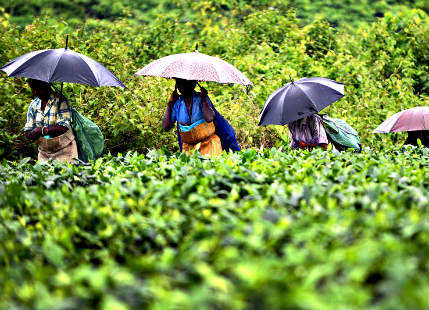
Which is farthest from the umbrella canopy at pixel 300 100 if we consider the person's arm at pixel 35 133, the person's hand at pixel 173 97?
the person's arm at pixel 35 133

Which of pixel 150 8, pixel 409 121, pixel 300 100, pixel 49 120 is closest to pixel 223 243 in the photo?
pixel 300 100

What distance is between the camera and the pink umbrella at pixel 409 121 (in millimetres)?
6824

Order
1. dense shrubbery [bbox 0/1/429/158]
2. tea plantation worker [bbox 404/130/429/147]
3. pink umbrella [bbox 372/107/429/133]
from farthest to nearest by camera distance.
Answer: tea plantation worker [bbox 404/130/429/147]
dense shrubbery [bbox 0/1/429/158]
pink umbrella [bbox 372/107/429/133]

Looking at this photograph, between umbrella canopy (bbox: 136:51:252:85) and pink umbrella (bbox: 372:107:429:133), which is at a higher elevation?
umbrella canopy (bbox: 136:51:252:85)

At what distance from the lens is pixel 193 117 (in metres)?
5.45

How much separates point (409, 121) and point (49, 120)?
4677 millimetres

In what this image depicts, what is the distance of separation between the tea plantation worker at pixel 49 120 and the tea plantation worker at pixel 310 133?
253 centimetres

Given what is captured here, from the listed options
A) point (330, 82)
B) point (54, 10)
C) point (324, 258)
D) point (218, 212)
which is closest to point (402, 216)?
point (324, 258)

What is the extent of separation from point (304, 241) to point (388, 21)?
1131cm

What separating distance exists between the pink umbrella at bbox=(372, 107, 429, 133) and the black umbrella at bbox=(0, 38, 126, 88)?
12.8ft

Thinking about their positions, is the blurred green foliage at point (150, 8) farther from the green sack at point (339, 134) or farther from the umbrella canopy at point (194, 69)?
the umbrella canopy at point (194, 69)

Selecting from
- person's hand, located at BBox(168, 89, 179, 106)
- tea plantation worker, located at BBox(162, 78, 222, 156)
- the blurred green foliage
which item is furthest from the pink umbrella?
the blurred green foliage

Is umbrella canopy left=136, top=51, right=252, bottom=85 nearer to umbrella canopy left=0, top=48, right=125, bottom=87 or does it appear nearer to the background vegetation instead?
umbrella canopy left=0, top=48, right=125, bottom=87

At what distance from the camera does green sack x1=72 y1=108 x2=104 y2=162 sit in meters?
5.61
